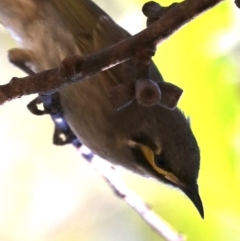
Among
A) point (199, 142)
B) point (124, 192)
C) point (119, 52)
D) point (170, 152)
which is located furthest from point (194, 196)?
point (199, 142)

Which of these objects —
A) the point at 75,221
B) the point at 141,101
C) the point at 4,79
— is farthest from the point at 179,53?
the point at 141,101

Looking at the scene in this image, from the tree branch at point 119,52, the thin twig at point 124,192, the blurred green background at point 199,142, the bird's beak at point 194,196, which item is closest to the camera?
the tree branch at point 119,52

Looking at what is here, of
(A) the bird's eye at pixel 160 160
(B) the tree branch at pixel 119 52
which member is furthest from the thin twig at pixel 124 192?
(B) the tree branch at pixel 119 52

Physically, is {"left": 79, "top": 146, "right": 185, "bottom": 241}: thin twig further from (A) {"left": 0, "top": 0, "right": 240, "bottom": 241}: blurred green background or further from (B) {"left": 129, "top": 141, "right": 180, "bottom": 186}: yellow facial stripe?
(A) {"left": 0, "top": 0, "right": 240, "bottom": 241}: blurred green background

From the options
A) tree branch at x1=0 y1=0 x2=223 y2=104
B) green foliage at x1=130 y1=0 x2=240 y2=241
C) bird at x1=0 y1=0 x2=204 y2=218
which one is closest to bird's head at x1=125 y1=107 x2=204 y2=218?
bird at x1=0 y1=0 x2=204 y2=218

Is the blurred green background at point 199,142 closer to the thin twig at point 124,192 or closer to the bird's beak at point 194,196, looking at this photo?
the thin twig at point 124,192

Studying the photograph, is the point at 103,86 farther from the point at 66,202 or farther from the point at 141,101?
the point at 66,202

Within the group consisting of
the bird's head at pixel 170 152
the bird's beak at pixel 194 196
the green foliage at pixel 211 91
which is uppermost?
the bird's head at pixel 170 152

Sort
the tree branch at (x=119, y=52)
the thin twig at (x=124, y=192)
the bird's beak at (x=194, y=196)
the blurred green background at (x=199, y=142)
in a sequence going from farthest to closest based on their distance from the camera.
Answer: the blurred green background at (x=199, y=142), the thin twig at (x=124, y=192), the bird's beak at (x=194, y=196), the tree branch at (x=119, y=52)
